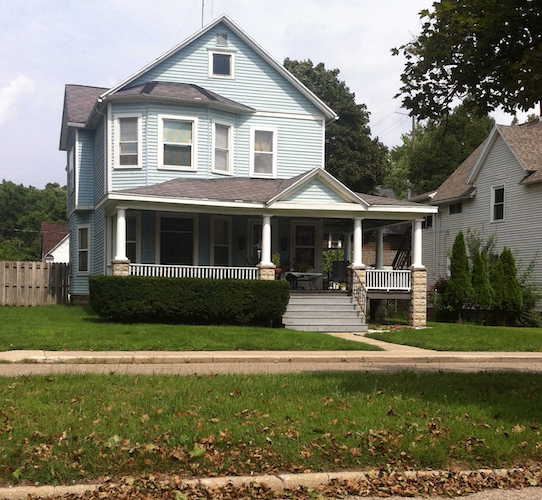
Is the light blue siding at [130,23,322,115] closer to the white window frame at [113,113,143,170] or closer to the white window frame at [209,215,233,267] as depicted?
the white window frame at [113,113,143,170]

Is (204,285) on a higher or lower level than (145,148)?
lower

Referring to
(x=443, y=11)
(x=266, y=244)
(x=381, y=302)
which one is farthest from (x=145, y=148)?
(x=443, y=11)

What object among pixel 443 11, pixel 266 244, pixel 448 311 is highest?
pixel 443 11

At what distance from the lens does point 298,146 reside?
25812 mm

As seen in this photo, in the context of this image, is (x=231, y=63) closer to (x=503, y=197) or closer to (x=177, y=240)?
(x=177, y=240)

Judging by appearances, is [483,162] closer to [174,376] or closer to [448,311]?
[448,311]

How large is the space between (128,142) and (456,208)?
18849 mm

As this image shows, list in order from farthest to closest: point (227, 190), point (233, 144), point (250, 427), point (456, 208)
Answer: point (456, 208), point (233, 144), point (227, 190), point (250, 427)

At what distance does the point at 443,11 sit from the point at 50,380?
707 centimetres

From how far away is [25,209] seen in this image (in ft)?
335

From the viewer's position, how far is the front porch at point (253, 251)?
22.2 metres

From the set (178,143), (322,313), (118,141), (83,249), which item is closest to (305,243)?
(322,313)

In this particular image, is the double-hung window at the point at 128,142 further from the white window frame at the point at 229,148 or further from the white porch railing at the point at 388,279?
the white porch railing at the point at 388,279

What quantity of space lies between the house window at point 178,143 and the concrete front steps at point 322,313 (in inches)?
219
